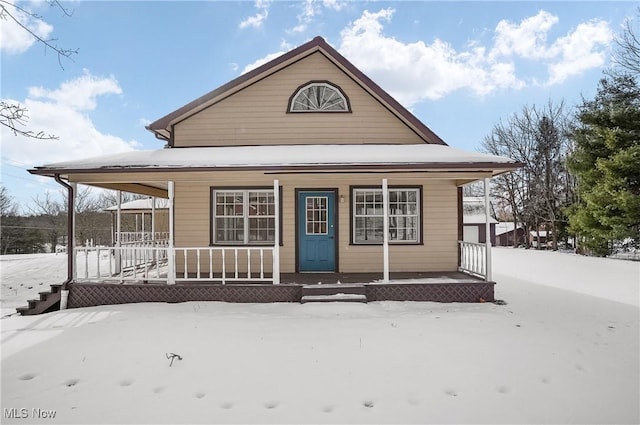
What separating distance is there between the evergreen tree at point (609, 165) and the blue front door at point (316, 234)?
12.7 meters

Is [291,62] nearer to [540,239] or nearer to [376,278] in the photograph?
[376,278]

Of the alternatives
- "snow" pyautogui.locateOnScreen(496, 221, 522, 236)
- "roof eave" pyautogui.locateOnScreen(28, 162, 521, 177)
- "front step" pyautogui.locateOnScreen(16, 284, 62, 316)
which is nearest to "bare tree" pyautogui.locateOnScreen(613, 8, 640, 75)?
"roof eave" pyautogui.locateOnScreen(28, 162, 521, 177)

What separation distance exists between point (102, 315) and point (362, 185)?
637 cm

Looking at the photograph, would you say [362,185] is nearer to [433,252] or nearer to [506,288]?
[433,252]

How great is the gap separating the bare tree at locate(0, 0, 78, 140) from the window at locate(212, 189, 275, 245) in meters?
4.95

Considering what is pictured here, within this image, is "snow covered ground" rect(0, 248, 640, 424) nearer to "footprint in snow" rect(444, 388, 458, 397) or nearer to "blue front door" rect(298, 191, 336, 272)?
"footprint in snow" rect(444, 388, 458, 397)

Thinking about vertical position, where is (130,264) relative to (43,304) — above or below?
above

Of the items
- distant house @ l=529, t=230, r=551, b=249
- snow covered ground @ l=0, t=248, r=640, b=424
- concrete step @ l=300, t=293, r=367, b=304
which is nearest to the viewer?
snow covered ground @ l=0, t=248, r=640, b=424

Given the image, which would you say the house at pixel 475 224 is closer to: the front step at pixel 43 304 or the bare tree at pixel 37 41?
the front step at pixel 43 304

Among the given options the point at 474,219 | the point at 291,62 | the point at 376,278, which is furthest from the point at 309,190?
the point at 474,219

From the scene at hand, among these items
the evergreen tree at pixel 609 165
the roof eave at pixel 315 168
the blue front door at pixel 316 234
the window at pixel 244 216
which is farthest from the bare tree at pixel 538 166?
the window at pixel 244 216

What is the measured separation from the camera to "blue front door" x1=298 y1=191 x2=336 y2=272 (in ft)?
30.1

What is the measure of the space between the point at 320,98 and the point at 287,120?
3.55ft

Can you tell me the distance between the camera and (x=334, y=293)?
7297mm
